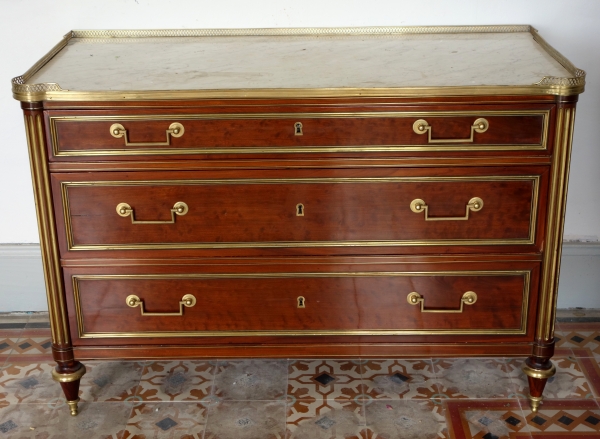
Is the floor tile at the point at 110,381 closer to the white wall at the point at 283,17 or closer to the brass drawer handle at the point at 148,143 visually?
the brass drawer handle at the point at 148,143

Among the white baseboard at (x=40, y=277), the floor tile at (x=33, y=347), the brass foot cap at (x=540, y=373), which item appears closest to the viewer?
the brass foot cap at (x=540, y=373)

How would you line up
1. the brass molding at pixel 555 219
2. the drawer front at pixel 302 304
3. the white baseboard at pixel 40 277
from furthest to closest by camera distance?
the white baseboard at pixel 40 277, the drawer front at pixel 302 304, the brass molding at pixel 555 219

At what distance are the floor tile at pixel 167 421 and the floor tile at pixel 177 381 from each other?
0.05 m

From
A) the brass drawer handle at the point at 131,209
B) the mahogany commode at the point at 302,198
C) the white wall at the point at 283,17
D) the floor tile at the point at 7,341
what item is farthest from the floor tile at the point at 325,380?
the white wall at the point at 283,17

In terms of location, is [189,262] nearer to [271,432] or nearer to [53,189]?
[53,189]

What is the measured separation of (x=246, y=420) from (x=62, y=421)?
24.7 inches

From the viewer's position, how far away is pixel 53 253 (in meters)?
2.41

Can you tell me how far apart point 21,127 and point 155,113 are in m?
1.00

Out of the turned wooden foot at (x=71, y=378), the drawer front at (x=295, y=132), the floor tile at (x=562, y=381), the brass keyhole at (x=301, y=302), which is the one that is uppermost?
the drawer front at (x=295, y=132)

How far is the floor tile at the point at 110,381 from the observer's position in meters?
2.76

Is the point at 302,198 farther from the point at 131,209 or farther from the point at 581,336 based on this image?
the point at 581,336

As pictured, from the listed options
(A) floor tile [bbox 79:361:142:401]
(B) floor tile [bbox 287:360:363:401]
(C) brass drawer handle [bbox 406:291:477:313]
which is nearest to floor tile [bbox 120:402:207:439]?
(A) floor tile [bbox 79:361:142:401]

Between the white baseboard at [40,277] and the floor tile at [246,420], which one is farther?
the white baseboard at [40,277]

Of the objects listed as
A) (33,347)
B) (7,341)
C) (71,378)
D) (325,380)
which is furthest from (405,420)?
(7,341)
